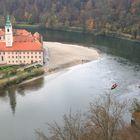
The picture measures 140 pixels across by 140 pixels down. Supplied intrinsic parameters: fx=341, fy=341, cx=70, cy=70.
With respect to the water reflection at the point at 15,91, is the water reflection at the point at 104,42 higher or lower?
higher

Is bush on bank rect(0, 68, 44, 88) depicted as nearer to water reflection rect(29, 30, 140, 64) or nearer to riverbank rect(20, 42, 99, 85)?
riverbank rect(20, 42, 99, 85)

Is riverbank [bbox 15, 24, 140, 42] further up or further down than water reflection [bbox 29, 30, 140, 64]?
further up

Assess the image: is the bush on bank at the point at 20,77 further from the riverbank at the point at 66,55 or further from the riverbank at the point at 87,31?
the riverbank at the point at 87,31

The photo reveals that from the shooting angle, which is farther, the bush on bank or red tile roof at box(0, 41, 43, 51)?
red tile roof at box(0, 41, 43, 51)

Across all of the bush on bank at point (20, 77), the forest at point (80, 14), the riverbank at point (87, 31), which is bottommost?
the bush on bank at point (20, 77)

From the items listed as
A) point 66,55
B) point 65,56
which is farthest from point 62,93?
point 66,55

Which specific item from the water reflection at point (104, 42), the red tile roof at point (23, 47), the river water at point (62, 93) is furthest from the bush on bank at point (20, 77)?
the water reflection at point (104, 42)

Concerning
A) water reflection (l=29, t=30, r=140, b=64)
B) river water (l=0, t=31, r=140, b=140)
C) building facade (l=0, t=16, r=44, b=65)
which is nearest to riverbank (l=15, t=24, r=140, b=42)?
water reflection (l=29, t=30, r=140, b=64)
